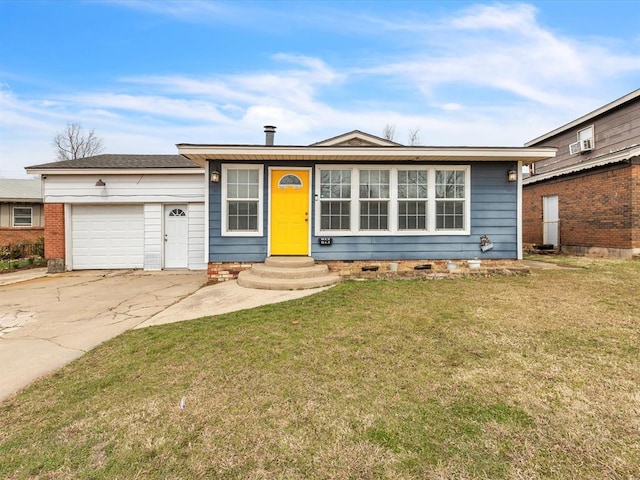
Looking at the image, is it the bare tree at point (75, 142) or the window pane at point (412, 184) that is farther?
the bare tree at point (75, 142)

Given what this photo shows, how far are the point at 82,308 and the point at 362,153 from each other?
19.6 feet

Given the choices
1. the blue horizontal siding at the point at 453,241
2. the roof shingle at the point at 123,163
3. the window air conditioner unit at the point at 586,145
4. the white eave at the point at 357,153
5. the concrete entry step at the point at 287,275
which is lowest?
the concrete entry step at the point at 287,275

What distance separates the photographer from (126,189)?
9.19m

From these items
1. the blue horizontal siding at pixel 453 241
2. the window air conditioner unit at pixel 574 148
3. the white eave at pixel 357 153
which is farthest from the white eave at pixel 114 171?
the window air conditioner unit at pixel 574 148

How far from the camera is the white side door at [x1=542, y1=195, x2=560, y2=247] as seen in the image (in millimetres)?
12492

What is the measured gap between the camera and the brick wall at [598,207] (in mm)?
9398

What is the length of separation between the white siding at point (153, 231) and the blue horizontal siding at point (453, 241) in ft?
11.8

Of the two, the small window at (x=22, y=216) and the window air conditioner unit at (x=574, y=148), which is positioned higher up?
the window air conditioner unit at (x=574, y=148)

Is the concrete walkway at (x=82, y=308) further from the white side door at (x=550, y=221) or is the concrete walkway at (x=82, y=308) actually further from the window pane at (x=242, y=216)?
the white side door at (x=550, y=221)

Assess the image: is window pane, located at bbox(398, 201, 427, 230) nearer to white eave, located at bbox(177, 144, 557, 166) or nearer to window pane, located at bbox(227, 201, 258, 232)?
white eave, located at bbox(177, 144, 557, 166)

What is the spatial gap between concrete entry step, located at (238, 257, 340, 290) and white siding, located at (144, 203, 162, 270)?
414 centimetres

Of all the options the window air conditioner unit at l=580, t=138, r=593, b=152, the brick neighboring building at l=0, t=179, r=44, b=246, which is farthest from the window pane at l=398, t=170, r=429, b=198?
the brick neighboring building at l=0, t=179, r=44, b=246

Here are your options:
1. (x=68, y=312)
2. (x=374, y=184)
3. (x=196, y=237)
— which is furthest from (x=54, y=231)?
(x=374, y=184)

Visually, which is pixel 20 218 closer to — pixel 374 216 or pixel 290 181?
pixel 290 181
